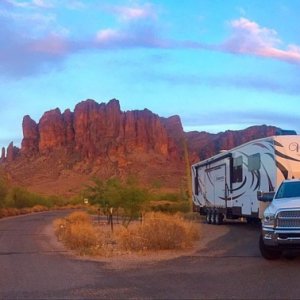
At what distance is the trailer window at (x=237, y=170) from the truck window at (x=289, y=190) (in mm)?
11544

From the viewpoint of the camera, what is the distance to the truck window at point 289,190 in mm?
18141

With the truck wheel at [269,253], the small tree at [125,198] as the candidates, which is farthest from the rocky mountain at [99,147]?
the truck wheel at [269,253]

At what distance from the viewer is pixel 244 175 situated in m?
29.7

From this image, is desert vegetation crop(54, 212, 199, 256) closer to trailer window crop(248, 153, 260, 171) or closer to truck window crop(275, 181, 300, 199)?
truck window crop(275, 181, 300, 199)

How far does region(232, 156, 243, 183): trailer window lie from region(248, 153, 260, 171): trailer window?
5.51 feet

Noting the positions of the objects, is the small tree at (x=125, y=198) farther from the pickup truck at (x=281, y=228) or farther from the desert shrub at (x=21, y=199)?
the desert shrub at (x=21, y=199)

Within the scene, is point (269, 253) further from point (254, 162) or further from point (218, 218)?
point (218, 218)

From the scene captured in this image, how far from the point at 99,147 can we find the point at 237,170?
10136 centimetres

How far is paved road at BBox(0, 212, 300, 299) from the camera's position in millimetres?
12352

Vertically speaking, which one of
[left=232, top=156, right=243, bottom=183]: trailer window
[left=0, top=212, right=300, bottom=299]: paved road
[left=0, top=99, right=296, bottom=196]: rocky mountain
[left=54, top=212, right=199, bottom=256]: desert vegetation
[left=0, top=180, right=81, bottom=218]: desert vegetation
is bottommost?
[left=0, top=212, right=300, bottom=299]: paved road

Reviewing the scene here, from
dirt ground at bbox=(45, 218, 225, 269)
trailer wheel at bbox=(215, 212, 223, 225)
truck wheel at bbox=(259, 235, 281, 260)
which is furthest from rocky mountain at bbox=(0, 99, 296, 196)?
truck wheel at bbox=(259, 235, 281, 260)

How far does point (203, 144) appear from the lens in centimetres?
12269

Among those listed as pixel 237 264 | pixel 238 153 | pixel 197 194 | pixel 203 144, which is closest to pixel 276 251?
pixel 237 264

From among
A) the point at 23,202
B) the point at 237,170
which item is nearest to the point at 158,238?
the point at 237,170
